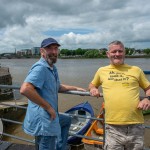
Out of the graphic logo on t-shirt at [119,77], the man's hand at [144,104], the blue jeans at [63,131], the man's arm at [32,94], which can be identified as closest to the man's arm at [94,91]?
the graphic logo on t-shirt at [119,77]

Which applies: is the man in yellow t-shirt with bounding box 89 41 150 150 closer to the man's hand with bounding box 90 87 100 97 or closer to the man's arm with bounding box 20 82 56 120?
the man's hand with bounding box 90 87 100 97

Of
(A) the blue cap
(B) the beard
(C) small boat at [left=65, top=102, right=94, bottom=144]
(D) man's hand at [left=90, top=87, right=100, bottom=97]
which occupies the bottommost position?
(C) small boat at [left=65, top=102, right=94, bottom=144]

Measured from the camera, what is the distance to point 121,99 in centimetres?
327

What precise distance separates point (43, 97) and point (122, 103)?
920mm

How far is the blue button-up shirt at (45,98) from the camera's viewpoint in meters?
3.16

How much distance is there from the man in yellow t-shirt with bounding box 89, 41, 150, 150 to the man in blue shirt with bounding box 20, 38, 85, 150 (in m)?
0.64

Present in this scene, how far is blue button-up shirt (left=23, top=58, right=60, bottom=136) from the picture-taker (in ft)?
10.4

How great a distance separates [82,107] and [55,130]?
10.3 meters

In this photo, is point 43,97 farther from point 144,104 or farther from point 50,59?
point 144,104

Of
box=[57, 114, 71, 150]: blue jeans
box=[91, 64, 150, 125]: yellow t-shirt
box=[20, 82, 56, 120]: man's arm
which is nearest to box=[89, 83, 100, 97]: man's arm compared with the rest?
box=[91, 64, 150, 125]: yellow t-shirt

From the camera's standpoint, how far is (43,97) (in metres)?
3.26

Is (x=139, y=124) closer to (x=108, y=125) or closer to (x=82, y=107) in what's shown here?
(x=108, y=125)

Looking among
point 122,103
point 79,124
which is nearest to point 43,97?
point 122,103

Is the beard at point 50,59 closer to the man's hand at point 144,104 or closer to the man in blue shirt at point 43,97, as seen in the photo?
the man in blue shirt at point 43,97
